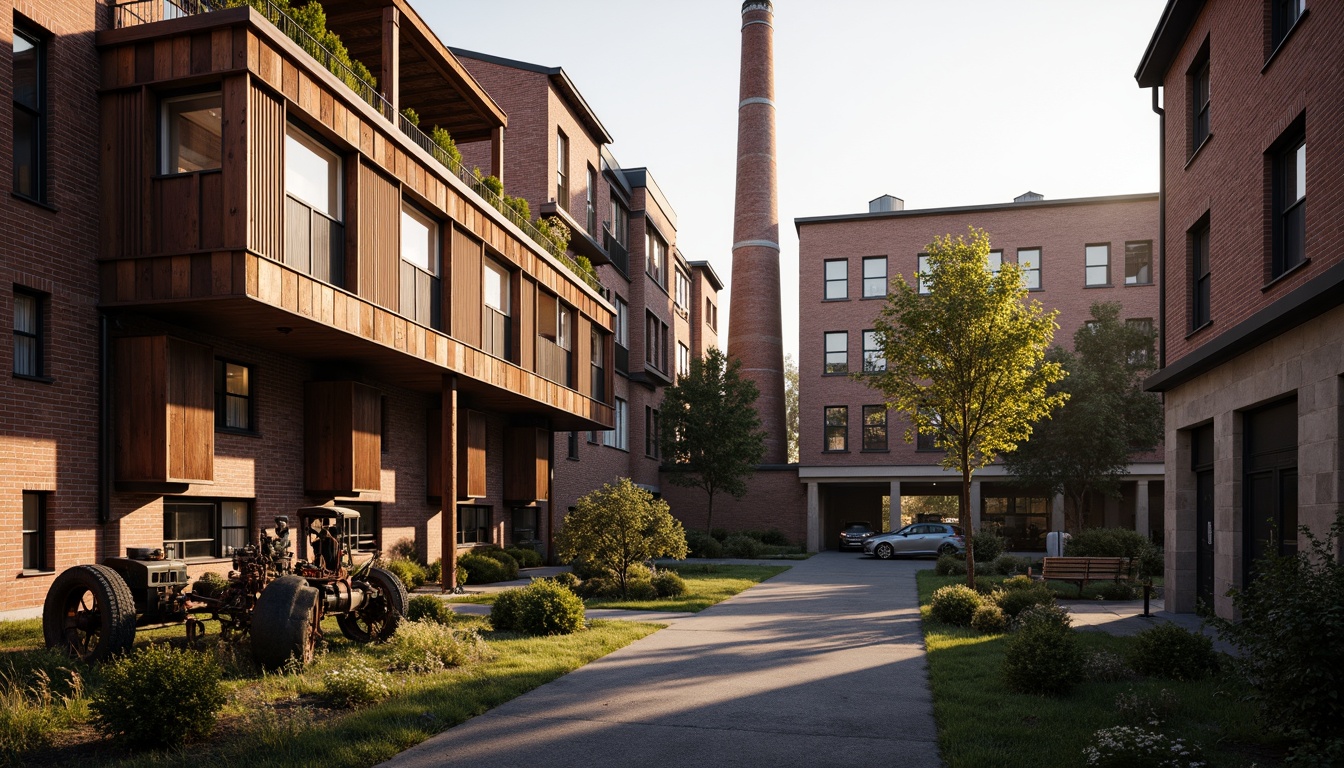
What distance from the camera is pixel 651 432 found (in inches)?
1724

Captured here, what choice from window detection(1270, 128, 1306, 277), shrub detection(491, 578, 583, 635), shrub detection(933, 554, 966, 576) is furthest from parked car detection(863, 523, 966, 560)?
shrub detection(491, 578, 583, 635)

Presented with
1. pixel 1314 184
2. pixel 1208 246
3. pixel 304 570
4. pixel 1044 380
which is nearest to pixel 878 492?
pixel 1044 380

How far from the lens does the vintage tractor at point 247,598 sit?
965 centimetres

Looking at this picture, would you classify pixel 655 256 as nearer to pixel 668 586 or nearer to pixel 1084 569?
pixel 668 586

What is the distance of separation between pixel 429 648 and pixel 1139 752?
274 inches

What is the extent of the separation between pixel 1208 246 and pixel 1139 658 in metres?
9.19

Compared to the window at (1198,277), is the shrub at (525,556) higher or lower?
lower

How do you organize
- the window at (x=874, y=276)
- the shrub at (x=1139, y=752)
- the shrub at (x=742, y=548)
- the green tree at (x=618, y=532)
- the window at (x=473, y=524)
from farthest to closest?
the window at (x=874, y=276)
the shrub at (x=742, y=548)
the window at (x=473, y=524)
the green tree at (x=618, y=532)
the shrub at (x=1139, y=752)

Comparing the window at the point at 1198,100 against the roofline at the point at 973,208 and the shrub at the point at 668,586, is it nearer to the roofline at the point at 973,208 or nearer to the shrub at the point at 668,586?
the shrub at the point at 668,586

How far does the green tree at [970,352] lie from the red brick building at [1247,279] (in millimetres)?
2460

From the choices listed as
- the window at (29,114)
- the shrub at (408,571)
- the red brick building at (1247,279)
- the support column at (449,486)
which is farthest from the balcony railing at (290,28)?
the red brick building at (1247,279)

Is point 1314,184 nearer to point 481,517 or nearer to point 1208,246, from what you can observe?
point 1208,246

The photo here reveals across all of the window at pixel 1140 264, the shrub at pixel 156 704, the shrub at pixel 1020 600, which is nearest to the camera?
the shrub at pixel 156 704

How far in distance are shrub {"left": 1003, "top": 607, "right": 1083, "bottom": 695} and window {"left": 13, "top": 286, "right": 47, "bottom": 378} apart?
40.0ft
